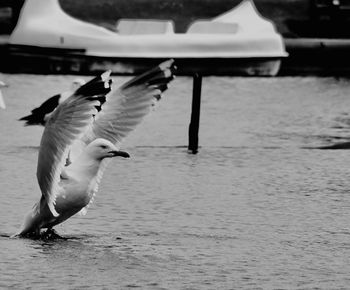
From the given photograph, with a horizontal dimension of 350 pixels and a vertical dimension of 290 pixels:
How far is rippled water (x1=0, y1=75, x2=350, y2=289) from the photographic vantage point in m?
10.5

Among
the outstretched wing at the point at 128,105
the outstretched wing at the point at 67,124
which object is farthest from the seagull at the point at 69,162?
the outstretched wing at the point at 128,105

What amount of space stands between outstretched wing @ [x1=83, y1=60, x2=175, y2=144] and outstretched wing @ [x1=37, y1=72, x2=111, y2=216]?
0.98 m

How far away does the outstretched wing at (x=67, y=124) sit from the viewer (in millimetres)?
11305

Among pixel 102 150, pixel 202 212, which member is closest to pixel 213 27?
pixel 202 212

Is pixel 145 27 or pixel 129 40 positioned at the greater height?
pixel 129 40

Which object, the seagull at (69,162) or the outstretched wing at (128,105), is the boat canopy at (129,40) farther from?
the seagull at (69,162)

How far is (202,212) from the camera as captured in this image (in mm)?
13742

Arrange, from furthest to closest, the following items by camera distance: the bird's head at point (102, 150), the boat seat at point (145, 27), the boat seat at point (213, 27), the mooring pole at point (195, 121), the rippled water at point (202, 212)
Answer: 1. the boat seat at point (213, 27)
2. the boat seat at point (145, 27)
3. the mooring pole at point (195, 121)
4. the bird's head at point (102, 150)
5. the rippled water at point (202, 212)

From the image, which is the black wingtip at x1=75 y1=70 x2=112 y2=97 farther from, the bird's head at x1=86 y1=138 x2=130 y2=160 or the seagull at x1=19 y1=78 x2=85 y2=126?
the seagull at x1=19 y1=78 x2=85 y2=126

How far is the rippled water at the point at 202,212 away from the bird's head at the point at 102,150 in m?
0.70

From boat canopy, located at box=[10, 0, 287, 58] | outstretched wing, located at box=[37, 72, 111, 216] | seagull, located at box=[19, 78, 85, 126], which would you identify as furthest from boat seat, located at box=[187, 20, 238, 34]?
outstretched wing, located at box=[37, 72, 111, 216]

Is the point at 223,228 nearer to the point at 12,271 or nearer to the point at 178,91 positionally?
the point at 12,271

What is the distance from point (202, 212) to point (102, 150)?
239 centimetres

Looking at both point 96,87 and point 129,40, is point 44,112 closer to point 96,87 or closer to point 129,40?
point 96,87
